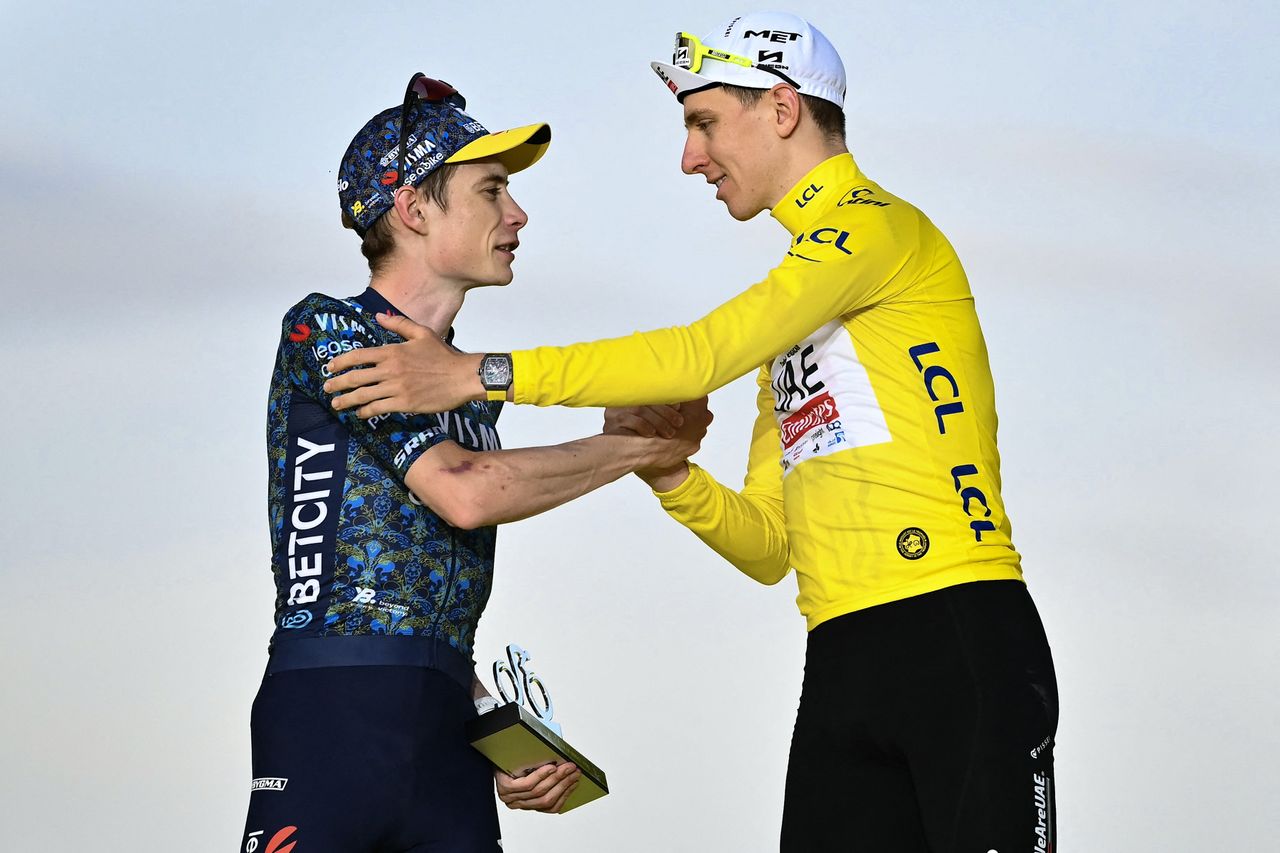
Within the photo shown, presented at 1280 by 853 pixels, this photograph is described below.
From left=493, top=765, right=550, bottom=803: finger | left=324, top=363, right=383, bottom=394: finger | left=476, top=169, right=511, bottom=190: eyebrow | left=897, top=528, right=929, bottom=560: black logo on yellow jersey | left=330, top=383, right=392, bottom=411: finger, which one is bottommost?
left=493, top=765, right=550, bottom=803: finger

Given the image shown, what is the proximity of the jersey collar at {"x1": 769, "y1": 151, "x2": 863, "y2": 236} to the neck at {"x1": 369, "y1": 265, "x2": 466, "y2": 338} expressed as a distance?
2.34ft

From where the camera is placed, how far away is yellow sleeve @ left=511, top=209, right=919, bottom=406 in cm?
283

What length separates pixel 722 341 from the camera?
2896 mm

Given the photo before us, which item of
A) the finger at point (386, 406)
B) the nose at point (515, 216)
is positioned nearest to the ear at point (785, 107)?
the nose at point (515, 216)

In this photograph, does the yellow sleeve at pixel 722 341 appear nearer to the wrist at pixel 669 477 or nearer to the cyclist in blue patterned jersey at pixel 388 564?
→ the cyclist in blue patterned jersey at pixel 388 564

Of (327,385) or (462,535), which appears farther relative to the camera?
(462,535)

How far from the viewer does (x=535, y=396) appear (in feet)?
9.24

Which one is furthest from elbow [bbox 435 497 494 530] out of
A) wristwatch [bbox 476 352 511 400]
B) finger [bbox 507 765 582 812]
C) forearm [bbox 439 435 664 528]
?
finger [bbox 507 765 582 812]

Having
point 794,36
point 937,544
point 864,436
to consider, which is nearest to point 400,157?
point 794,36

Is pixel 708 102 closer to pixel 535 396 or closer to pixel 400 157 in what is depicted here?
pixel 400 157

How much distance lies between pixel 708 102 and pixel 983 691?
138 cm

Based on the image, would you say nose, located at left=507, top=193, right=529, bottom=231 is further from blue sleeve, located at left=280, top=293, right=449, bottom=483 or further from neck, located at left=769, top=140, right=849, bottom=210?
neck, located at left=769, top=140, right=849, bottom=210

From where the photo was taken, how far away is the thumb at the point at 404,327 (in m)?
2.98

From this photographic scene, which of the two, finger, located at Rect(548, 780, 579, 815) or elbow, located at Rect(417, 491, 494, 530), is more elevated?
elbow, located at Rect(417, 491, 494, 530)
